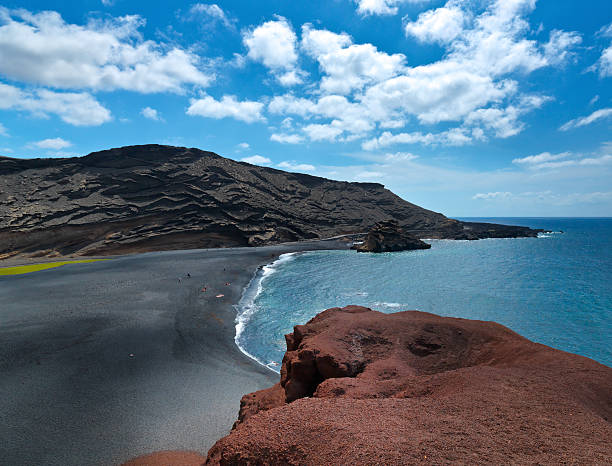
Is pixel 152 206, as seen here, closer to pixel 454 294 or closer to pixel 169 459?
pixel 454 294

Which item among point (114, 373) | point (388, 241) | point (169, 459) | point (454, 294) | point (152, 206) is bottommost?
point (169, 459)

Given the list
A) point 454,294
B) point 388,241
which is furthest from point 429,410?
point 388,241

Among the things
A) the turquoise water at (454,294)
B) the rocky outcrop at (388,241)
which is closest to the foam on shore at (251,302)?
the turquoise water at (454,294)

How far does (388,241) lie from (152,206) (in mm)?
57007

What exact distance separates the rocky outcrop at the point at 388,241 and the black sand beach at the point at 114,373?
144 feet

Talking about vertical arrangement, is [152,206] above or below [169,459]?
above

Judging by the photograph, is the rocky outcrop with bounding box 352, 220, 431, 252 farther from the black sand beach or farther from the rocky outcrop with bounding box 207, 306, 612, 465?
the rocky outcrop with bounding box 207, 306, 612, 465

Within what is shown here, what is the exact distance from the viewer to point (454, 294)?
29719 mm

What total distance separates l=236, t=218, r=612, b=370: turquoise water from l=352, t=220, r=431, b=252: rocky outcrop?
1410 cm

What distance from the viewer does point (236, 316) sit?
23703mm

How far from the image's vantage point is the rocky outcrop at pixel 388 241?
6556 cm

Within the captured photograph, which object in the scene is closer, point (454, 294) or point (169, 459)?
point (169, 459)

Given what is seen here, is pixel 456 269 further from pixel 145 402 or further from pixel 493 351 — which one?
pixel 145 402

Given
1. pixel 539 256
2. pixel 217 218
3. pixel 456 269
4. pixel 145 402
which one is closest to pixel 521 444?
pixel 145 402
